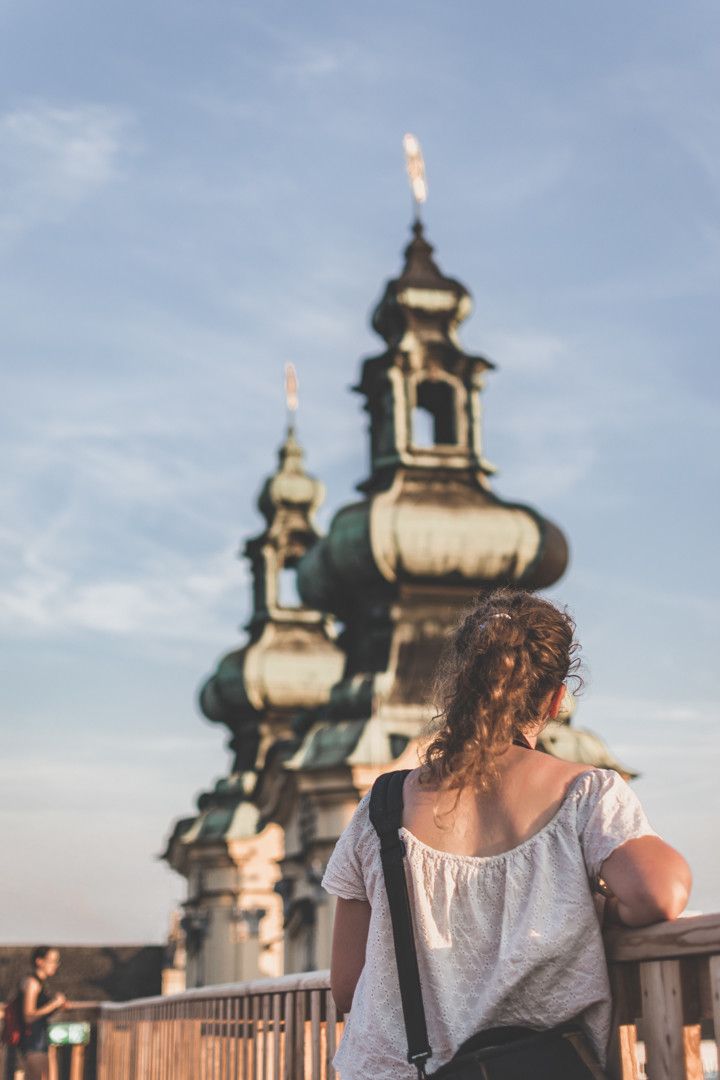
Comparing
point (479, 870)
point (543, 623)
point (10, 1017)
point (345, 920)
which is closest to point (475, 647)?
point (543, 623)

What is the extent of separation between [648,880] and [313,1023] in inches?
104

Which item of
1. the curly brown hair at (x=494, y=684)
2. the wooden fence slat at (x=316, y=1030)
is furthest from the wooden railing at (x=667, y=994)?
the wooden fence slat at (x=316, y=1030)

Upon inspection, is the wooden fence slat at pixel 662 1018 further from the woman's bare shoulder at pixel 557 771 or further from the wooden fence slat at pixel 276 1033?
the wooden fence slat at pixel 276 1033

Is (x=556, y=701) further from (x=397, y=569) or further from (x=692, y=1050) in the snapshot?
(x=397, y=569)

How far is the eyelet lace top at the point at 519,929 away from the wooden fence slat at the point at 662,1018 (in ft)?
0.27

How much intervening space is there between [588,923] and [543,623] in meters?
0.62

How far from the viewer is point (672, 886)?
3.33 meters

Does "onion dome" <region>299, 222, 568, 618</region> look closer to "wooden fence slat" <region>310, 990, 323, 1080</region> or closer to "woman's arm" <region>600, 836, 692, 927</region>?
"wooden fence slat" <region>310, 990, 323, 1080</region>

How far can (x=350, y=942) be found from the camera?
3.83m

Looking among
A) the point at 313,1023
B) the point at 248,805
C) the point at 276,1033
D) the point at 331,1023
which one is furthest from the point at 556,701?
the point at 248,805

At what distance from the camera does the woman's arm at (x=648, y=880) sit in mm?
3338

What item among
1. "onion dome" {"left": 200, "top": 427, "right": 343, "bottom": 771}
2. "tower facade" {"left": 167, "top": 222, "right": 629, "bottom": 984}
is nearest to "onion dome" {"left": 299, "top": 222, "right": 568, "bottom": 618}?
"tower facade" {"left": 167, "top": 222, "right": 629, "bottom": 984}

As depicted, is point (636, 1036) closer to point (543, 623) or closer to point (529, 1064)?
point (529, 1064)

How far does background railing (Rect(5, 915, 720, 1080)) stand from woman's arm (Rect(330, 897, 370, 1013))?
0.56 meters
